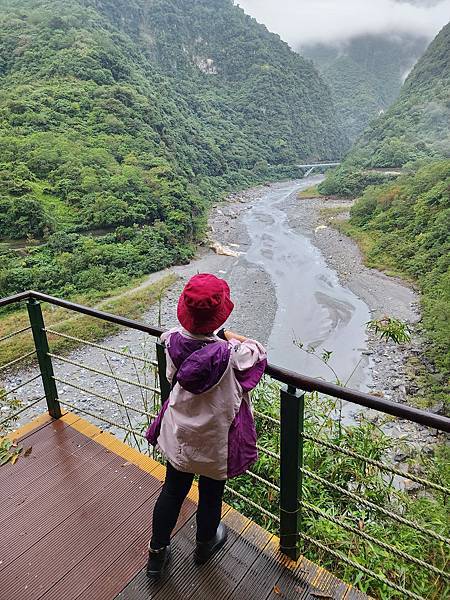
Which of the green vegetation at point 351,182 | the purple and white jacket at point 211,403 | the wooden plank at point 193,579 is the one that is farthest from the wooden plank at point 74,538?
the green vegetation at point 351,182

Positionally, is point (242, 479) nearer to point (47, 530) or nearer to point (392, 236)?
point (47, 530)

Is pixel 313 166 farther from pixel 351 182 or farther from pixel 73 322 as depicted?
pixel 73 322

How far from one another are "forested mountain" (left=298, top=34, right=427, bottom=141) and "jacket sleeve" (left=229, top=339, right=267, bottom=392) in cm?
8602

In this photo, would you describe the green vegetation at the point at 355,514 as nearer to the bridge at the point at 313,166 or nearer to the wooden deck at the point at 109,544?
the wooden deck at the point at 109,544

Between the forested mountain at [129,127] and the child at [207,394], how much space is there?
16127 millimetres

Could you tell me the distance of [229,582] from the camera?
54.9 inches

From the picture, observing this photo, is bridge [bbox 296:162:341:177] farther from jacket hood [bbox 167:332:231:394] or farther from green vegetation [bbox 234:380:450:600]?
jacket hood [bbox 167:332:231:394]

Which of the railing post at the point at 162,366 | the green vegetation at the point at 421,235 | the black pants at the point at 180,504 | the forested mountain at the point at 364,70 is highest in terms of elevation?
the forested mountain at the point at 364,70

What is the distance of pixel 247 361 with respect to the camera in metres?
1.14

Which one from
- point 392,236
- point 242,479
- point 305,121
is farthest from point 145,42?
point 242,479

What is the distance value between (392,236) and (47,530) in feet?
67.6

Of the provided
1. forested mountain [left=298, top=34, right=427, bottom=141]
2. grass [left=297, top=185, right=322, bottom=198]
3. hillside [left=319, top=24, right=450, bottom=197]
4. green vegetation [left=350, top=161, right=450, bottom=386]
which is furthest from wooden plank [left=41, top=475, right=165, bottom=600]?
forested mountain [left=298, top=34, right=427, bottom=141]

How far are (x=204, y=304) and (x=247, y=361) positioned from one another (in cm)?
20

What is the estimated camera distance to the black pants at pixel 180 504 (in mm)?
1334
